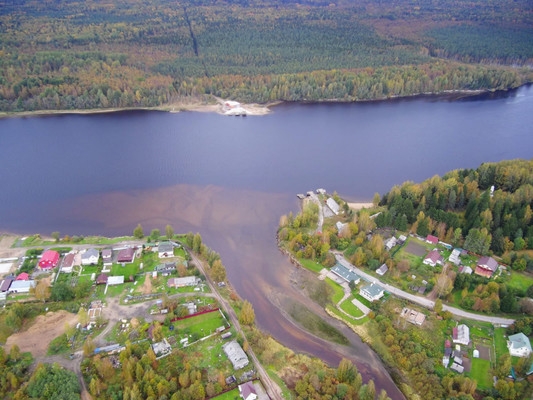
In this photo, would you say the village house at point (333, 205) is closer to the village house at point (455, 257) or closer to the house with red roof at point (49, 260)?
the village house at point (455, 257)

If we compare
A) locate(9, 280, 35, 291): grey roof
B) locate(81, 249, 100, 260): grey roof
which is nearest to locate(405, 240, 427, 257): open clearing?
locate(81, 249, 100, 260): grey roof

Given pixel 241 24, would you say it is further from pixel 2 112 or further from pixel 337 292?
pixel 337 292

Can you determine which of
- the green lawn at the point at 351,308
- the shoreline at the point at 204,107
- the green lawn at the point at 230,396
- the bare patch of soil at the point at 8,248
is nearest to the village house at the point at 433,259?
the green lawn at the point at 351,308

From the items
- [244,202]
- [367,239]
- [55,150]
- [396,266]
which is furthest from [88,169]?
[396,266]

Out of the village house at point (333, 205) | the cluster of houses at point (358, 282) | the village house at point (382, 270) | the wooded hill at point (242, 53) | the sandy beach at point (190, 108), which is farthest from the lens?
the wooded hill at point (242, 53)

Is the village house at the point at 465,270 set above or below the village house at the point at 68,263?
below
